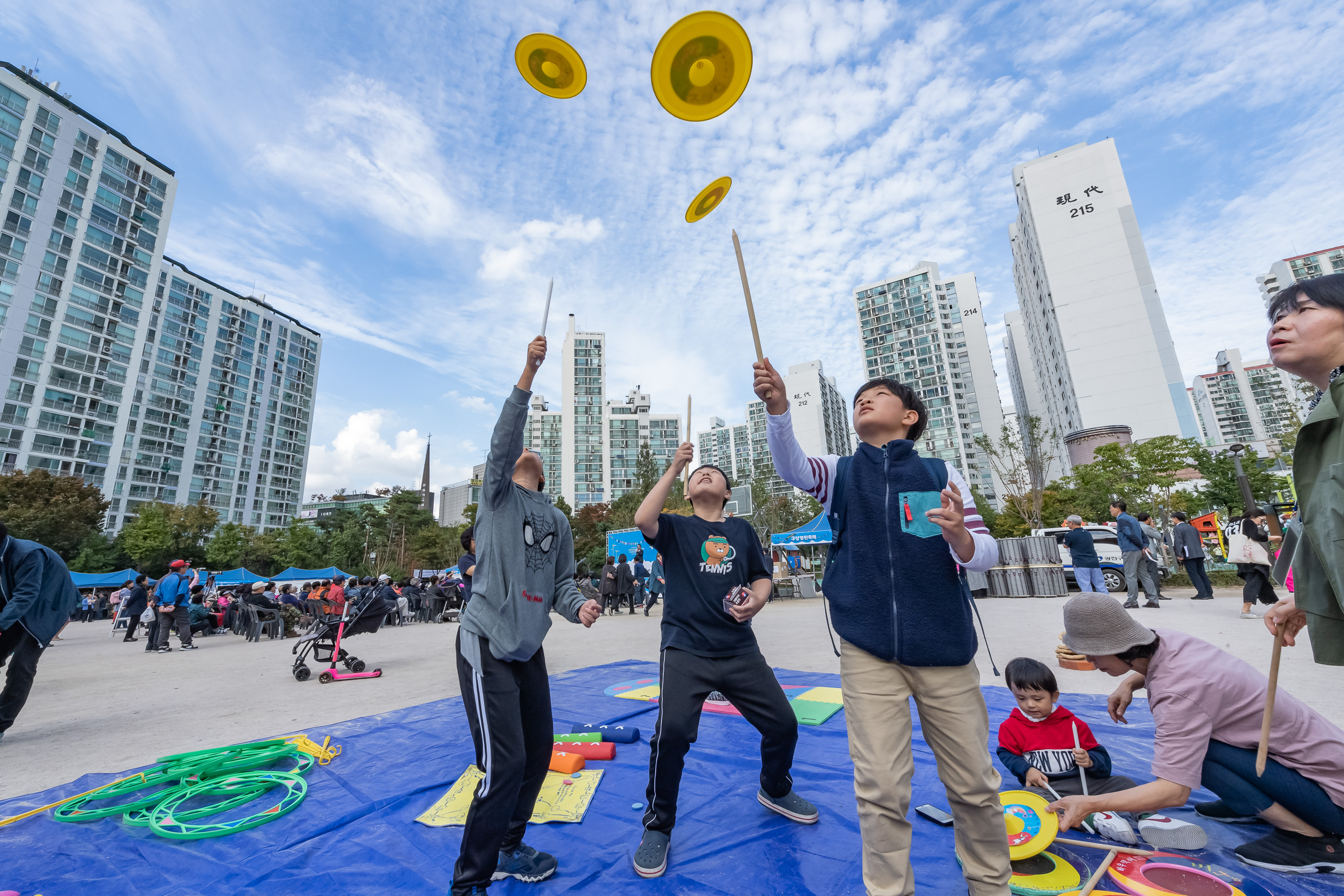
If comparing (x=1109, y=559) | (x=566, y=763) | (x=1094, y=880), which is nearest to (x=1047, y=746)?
(x=1094, y=880)

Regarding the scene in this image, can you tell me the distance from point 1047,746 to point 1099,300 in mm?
64769

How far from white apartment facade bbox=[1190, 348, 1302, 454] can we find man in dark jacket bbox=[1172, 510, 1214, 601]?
375 feet

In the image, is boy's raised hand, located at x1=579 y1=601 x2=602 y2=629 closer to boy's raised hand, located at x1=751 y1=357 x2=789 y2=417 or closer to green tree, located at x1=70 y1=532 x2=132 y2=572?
boy's raised hand, located at x1=751 y1=357 x2=789 y2=417

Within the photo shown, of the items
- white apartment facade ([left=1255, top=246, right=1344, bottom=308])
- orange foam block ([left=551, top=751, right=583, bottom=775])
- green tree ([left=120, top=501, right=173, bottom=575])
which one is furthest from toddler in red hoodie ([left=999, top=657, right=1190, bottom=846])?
white apartment facade ([left=1255, top=246, right=1344, bottom=308])

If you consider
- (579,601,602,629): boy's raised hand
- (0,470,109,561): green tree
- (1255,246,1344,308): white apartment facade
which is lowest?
(579,601,602,629): boy's raised hand

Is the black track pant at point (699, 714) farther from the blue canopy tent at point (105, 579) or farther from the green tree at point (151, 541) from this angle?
the green tree at point (151, 541)

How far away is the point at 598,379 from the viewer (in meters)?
85.9

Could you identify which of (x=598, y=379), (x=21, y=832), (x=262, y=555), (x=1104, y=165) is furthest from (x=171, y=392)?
(x=1104, y=165)

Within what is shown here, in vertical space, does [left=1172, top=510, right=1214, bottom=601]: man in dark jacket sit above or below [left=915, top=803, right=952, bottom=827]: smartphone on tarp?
above

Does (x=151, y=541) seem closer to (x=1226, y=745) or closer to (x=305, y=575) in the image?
(x=305, y=575)

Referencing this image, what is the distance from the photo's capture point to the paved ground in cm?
438

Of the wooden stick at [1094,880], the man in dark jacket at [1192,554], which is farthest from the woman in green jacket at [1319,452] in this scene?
the man in dark jacket at [1192,554]

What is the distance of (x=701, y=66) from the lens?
9.24ft

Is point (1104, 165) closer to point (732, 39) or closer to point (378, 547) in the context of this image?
point (732, 39)
